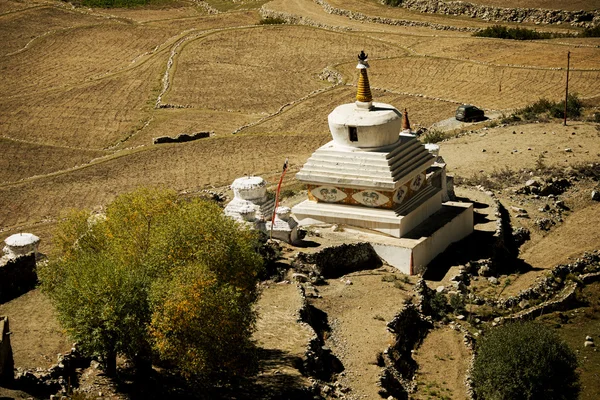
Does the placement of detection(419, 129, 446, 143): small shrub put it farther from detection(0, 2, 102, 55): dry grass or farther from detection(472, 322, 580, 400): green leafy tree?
detection(0, 2, 102, 55): dry grass

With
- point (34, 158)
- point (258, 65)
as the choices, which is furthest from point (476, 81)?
point (34, 158)

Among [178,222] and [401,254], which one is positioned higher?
[178,222]

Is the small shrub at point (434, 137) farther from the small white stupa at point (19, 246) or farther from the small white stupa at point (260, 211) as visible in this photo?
the small white stupa at point (19, 246)

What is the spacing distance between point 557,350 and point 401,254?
7448 millimetres

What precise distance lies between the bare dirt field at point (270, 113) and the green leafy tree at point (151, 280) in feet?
7.13

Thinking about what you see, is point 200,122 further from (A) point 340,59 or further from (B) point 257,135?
(A) point 340,59

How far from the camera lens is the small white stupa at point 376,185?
34.5 metres

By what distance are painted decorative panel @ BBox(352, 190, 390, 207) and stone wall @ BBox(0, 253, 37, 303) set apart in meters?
10.3

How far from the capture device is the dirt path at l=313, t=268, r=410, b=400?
27.0 meters

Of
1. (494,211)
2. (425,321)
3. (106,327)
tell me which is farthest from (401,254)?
(106,327)

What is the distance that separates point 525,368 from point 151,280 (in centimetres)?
926

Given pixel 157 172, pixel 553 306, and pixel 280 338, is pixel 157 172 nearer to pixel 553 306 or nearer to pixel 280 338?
pixel 553 306

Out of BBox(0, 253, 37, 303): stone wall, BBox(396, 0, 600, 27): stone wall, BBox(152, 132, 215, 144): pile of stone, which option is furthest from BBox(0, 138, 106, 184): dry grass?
BBox(396, 0, 600, 27): stone wall

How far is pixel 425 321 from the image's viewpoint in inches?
1223
